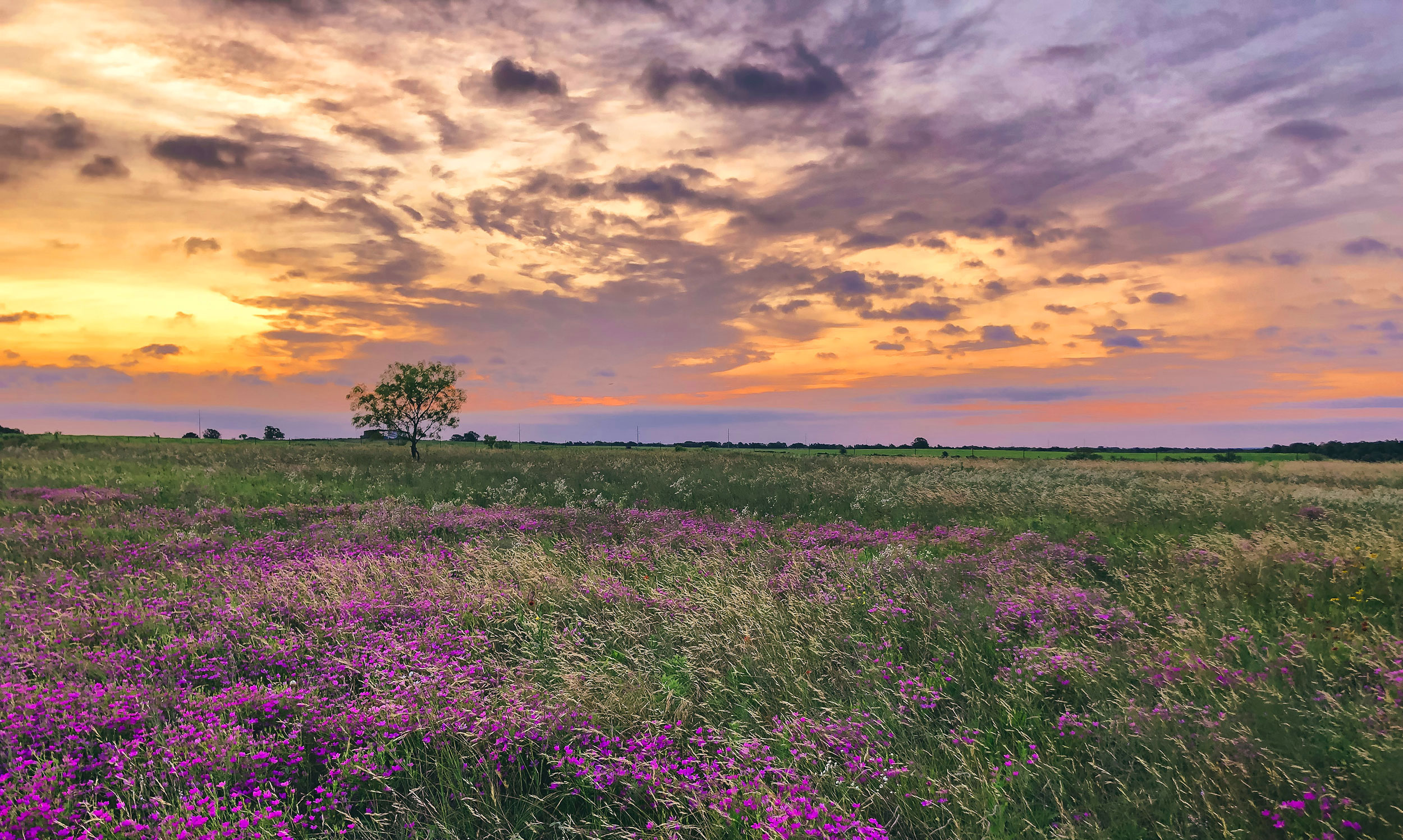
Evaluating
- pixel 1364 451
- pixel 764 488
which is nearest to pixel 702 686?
pixel 764 488

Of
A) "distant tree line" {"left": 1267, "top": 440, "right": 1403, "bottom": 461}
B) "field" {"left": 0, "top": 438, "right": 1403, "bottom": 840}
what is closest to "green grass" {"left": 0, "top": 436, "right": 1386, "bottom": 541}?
"field" {"left": 0, "top": 438, "right": 1403, "bottom": 840}

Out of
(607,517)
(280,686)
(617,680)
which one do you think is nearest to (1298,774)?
(617,680)

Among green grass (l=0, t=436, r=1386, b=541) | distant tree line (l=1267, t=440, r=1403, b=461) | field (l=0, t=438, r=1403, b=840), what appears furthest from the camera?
distant tree line (l=1267, t=440, r=1403, b=461)

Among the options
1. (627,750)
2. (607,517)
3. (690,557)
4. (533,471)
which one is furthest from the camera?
(533,471)

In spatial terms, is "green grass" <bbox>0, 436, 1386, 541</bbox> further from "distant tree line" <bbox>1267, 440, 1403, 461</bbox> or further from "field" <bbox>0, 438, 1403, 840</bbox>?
"distant tree line" <bbox>1267, 440, 1403, 461</bbox>

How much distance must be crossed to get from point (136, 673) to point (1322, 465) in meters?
68.6

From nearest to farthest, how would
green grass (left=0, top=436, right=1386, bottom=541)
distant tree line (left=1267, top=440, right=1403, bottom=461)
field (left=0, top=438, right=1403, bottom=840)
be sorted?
1. field (left=0, top=438, right=1403, bottom=840)
2. green grass (left=0, top=436, right=1386, bottom=541)
3. distant tree line (left=1267, top=440, right=1403, bottom=461)

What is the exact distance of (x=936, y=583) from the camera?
8.59 m

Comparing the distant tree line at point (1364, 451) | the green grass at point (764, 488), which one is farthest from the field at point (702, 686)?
the distant tree line at point (1364, 451)

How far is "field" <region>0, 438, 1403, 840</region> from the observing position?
4035 mm

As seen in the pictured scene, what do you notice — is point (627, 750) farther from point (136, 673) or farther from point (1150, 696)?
point (136, 673)

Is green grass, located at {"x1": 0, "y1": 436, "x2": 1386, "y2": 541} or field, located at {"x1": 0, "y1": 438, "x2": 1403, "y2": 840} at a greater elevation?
green grass, located at {"x1": 0, "y1": 436, "x2": 1386, "y2": 541}

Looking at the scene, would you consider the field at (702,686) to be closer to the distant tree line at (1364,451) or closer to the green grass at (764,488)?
the green grass at (764,488)

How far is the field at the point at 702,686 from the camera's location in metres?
4.04
